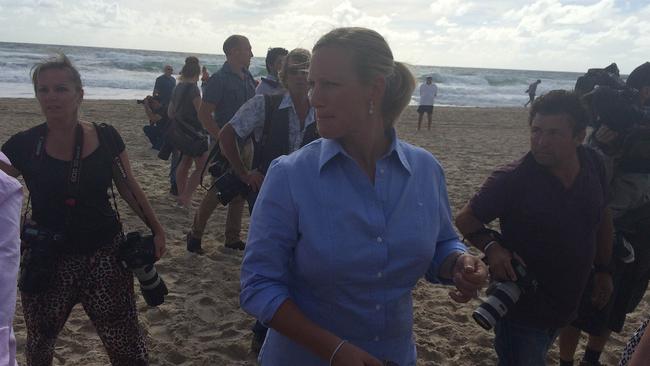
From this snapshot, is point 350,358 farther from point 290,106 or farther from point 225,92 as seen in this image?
point 225,92

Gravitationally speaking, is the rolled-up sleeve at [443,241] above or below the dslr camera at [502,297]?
above

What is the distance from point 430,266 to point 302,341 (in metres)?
0.60

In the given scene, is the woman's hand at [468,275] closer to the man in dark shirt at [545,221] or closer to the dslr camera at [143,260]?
the man in dark shirt at [545,221]

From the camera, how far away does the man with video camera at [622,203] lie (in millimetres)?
3023

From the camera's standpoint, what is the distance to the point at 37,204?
262 centimetres

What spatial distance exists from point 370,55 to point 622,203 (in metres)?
2.36

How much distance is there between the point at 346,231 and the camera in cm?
154

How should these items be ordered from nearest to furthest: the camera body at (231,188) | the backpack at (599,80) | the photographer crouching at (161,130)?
1. the backpack at (599,80)
2. the camera body at (231,188)
3. the photographer crouching at (161,130)

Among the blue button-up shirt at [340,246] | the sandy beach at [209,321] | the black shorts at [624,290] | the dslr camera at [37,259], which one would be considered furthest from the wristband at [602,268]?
the dslr camera at [37,259]

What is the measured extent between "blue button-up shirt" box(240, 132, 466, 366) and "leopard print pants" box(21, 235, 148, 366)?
132 cm

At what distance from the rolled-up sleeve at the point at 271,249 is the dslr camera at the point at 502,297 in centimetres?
115

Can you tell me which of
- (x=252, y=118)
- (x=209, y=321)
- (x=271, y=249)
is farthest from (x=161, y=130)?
(x=271, y=249)

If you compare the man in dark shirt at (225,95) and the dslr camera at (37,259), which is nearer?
the dslr camera at (37,259)

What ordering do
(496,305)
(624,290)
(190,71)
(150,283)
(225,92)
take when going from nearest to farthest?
(496,305), (150,283), (624,290), (225,92), (190,71)
